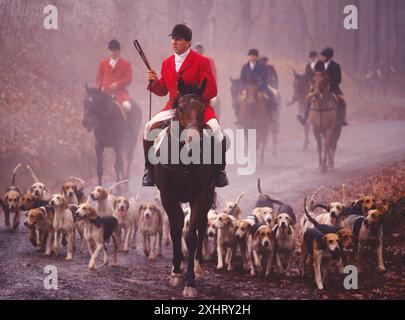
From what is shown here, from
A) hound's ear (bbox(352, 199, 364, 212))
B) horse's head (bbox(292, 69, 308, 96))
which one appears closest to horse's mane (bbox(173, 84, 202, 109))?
hound's ear (bbox(352, 199, 364, 212))

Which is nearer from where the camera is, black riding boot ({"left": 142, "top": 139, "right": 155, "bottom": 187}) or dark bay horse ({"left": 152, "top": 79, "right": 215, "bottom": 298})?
dark bay horse ({"left": 152, "top": 79, "right": 215, "bottom": 298})

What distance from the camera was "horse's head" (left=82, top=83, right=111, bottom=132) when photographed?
A: 13961 mm

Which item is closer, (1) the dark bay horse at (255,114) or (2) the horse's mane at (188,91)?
(2) the horse's mane at (188,91)

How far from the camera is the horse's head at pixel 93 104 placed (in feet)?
45.8

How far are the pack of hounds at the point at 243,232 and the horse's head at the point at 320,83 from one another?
560 centimetres

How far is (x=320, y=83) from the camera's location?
15594 mm

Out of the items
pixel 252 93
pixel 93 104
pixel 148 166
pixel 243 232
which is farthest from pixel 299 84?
pixel 148 166

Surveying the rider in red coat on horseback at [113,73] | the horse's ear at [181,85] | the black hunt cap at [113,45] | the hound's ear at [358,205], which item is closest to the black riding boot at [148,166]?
the horse's ear at [181,85]

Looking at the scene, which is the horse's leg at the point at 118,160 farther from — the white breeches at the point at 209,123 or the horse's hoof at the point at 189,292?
the horse's hoof at the point at 189,292

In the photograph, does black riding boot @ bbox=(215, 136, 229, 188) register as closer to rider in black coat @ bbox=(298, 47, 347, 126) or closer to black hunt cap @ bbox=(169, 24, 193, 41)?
black hunt cap @ bbox=(169, 24, 193, 41)

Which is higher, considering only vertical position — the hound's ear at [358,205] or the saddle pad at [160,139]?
the saddle pad at [160,139]

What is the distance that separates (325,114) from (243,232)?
7215mm

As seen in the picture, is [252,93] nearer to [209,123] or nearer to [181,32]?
[181,32]

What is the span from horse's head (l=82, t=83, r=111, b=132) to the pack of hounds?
139 inches
